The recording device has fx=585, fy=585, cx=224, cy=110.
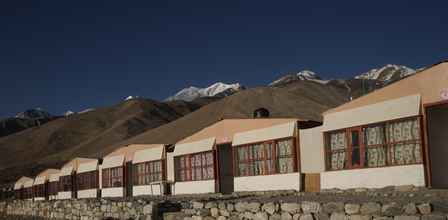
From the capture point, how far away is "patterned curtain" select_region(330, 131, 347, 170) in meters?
19.8

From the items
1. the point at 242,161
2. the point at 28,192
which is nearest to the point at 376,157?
the point at 242,161

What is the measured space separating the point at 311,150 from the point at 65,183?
30596 millimetres

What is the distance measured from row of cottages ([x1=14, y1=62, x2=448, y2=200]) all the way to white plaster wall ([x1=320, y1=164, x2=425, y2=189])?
1.2 inches

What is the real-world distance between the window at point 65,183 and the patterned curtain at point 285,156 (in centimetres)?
2693

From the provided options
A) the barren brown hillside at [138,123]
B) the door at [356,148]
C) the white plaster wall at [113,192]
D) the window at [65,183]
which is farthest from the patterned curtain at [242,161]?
the barren brown hillside at [138,123]

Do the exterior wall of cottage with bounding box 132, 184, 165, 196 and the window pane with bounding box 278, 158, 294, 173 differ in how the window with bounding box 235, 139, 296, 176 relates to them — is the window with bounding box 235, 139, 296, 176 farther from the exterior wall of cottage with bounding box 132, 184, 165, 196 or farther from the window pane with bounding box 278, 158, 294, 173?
the exterior wall of cottage with bounding box 132, 184, 165, 196

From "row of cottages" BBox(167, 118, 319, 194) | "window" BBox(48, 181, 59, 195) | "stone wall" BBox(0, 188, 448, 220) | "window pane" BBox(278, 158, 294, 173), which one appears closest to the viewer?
"stone wall" BBox(0, 188, 448, 220)

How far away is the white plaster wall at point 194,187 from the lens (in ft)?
90.7

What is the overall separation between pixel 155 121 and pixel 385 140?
372ft

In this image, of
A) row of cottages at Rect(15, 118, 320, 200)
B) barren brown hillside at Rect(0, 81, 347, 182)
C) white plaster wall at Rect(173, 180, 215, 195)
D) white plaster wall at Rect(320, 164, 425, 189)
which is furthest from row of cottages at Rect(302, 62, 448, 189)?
barren brown hillside at Rect(0, 81, 347, 182)

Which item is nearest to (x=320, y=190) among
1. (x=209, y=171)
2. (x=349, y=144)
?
(x=349, y=144)

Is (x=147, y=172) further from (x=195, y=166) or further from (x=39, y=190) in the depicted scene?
(x=39, y=190)

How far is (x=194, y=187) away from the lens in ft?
94.4

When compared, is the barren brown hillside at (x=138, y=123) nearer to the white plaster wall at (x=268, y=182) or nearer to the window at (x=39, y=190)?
the window at (x=39, y=190)
